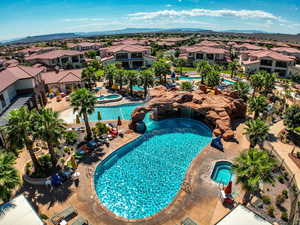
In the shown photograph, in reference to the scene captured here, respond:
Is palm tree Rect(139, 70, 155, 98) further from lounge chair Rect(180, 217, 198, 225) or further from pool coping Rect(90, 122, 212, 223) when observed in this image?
lounge chair Rect(180, 217, 198, 225)

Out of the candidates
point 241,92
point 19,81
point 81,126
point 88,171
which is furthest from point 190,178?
point 19,81

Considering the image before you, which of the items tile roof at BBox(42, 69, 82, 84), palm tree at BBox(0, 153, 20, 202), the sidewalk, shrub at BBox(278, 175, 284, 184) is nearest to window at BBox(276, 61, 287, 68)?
the sidewalk

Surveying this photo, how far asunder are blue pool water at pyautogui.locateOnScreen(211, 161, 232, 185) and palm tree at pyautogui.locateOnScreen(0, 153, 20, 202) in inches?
828

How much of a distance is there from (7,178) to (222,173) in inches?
916

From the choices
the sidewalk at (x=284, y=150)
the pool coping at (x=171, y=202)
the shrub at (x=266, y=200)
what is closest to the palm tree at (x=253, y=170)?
the shrub at (x=266, y=200)

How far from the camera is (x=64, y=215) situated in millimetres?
18453

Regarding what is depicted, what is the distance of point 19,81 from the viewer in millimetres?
38469

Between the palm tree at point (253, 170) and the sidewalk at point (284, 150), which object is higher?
the palm tree at point (253, 170)

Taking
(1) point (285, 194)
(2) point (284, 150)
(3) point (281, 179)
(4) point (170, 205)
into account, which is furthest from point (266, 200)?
(2) point (284, 150)

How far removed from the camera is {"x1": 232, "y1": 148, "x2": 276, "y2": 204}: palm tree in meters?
16.5

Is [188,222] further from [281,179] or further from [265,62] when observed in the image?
[265,62]

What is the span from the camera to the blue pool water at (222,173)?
2416 cm

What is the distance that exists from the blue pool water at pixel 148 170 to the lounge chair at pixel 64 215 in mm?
3339

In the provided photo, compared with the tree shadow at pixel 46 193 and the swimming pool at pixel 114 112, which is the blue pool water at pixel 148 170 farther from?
the swimming pool at pixel 114 112
